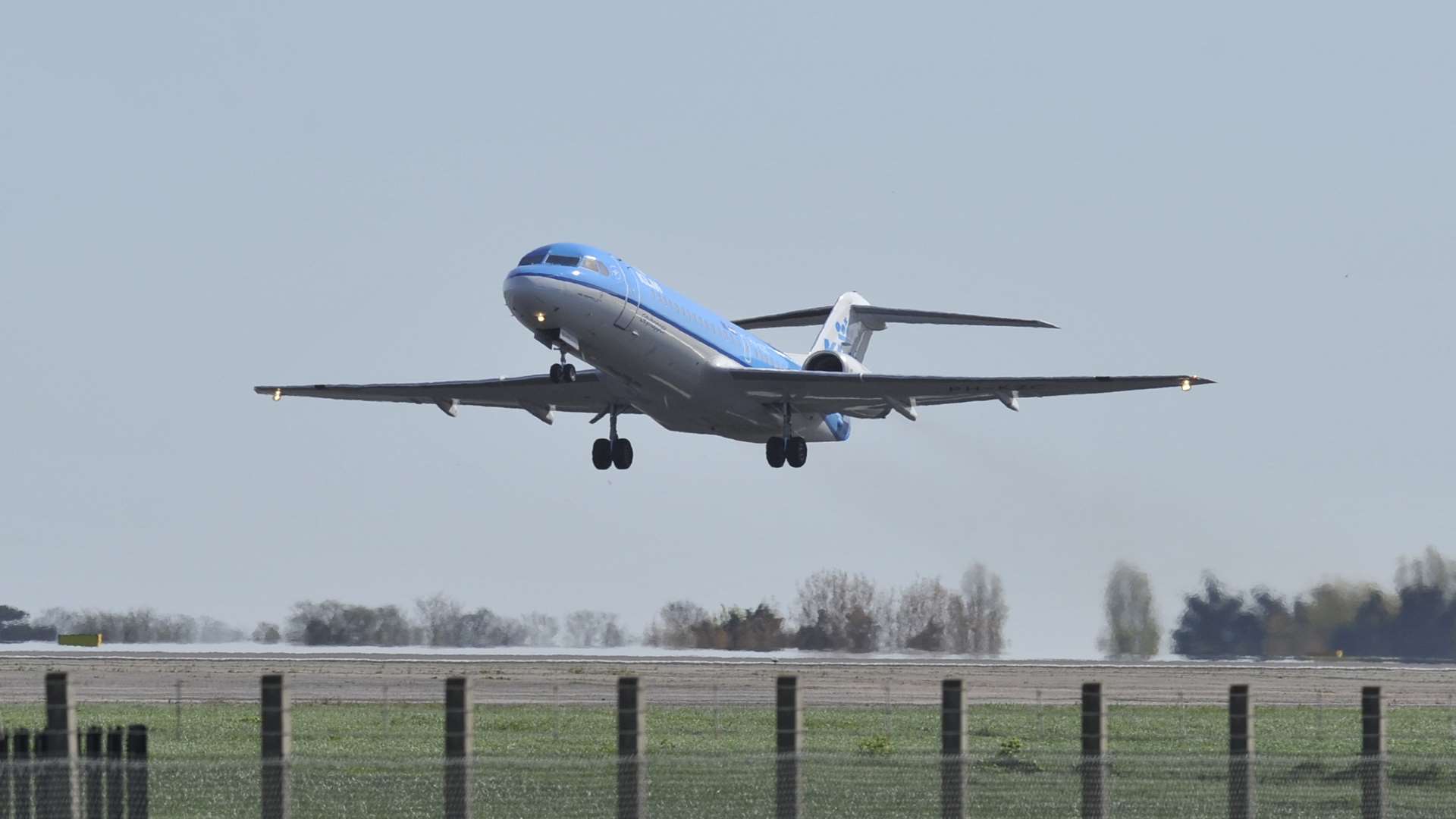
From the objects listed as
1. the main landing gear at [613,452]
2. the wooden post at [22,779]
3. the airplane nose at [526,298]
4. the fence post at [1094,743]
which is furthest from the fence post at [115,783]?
the main landing gear at [613,452]

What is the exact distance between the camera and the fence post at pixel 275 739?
9.66 metres

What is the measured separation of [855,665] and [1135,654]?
7064 mm

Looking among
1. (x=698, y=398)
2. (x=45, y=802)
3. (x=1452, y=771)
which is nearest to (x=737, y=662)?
(x=698, y=398)

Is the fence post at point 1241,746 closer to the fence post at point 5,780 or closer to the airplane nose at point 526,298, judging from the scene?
the fence post at point 5,780

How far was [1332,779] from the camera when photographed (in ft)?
65.7

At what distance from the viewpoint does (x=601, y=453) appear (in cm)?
4272

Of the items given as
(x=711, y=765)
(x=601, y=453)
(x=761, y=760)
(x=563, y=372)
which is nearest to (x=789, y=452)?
(x=601, y=453)

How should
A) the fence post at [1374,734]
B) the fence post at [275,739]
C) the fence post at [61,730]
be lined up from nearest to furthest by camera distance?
the fence post at [275,739], the fence post at [61,730], the fence post at [1374,734]

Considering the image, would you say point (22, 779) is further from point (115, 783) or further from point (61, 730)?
point (61, 730)

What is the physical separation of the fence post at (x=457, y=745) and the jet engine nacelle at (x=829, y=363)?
109ft

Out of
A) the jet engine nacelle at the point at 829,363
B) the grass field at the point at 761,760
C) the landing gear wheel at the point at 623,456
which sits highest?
the jet engine nacelle at the point at 829,363

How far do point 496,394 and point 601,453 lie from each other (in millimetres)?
2841

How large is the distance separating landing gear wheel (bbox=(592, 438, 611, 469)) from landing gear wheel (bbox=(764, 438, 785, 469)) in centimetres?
376

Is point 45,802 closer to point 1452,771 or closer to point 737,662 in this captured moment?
point 1452,771
